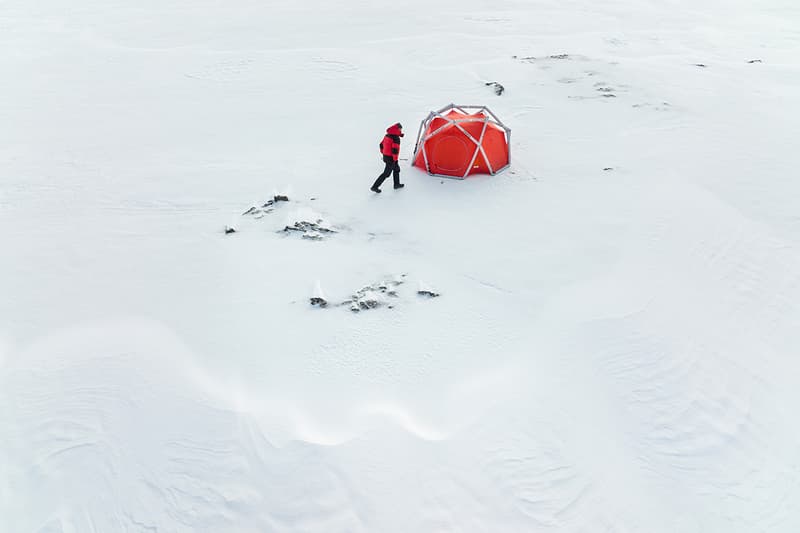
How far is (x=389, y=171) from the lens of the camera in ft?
29.9

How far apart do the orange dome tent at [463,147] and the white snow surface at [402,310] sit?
340 millimetres

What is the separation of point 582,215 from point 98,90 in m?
12.4

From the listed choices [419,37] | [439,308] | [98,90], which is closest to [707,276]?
[439,308]

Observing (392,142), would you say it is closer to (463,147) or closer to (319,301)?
(463,147)

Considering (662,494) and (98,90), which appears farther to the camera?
(98,90)

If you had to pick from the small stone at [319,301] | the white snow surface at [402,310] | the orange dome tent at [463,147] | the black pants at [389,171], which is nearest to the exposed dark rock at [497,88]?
the white snow surface at [402,310]

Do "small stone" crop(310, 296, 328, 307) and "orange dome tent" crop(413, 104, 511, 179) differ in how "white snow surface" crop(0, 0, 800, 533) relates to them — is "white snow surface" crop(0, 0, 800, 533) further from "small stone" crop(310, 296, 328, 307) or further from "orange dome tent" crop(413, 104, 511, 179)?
"orange dome tent" crop(413, 104, 511, 179)

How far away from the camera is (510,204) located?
9070 millimetres

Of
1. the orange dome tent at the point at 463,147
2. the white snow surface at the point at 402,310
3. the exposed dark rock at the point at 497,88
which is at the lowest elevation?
the white snow surface at the point at 402,310

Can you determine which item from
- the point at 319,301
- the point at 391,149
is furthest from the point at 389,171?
the point at 319,301

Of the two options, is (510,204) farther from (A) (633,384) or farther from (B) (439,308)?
(A) (633,384)

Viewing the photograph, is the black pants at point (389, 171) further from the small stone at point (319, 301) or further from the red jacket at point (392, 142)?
the small stone at point (319, 301)

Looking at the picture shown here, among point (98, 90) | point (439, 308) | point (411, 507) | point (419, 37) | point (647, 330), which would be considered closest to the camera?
point (411, 507)

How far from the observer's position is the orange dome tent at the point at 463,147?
9617 millimetres
